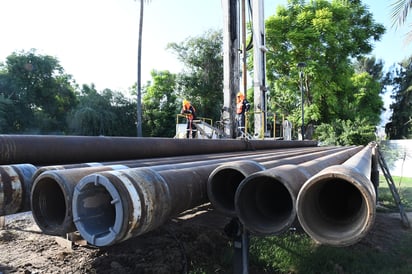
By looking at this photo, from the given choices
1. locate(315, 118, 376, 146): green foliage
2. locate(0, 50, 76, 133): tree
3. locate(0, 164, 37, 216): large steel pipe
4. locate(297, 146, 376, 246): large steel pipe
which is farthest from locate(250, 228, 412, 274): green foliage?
locate(0, 50, 76, 133): tree

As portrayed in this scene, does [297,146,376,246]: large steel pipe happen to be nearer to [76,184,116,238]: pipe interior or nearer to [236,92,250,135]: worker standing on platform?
[76,184,116,238]: pipe interior

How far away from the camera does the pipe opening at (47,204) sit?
74.2 inches

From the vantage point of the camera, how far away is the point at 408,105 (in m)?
37.5

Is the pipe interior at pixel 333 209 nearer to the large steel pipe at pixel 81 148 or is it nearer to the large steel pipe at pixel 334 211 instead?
the large steel pipe at pixel 334 211

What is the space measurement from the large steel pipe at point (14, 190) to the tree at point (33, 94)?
27.9 metres

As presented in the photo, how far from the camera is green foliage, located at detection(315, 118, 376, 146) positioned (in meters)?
21.2

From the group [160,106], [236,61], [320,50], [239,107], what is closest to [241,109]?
[239,107]

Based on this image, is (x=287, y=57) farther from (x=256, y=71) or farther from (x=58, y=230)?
(x=58, y=230)

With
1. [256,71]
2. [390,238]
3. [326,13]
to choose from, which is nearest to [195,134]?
[256,71]

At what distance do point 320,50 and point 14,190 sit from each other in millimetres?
23811

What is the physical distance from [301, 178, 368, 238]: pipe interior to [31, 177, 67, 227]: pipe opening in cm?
133

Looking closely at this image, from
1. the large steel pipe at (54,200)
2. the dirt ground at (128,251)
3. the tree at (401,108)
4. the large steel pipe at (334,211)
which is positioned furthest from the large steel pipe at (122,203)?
the tree at (401,108)

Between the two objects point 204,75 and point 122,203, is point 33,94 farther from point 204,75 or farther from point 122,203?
point 122,203

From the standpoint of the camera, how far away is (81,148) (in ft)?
10.5
